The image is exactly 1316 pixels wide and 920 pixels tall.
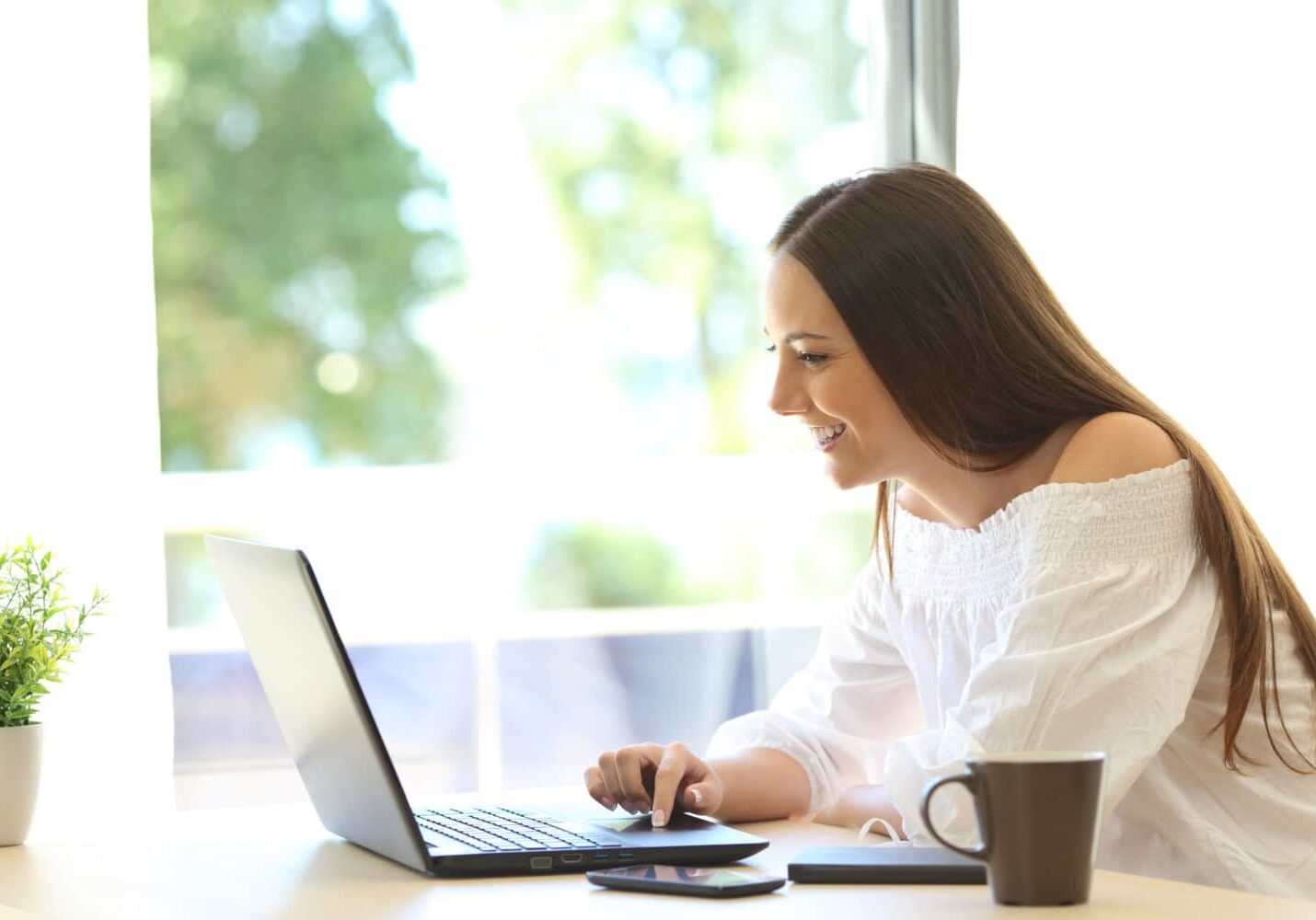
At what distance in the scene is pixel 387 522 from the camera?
2771mm

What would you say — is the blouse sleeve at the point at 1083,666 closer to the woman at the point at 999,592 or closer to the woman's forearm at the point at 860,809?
the woman at the point at 999,592

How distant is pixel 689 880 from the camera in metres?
0.99

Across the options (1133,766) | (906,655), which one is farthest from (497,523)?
(1133,766)

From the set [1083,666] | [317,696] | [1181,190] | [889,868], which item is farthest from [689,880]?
[1181,190]

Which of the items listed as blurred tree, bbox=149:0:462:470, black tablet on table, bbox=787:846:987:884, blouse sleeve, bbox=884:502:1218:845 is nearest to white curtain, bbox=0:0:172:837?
blouse sleeve, bbox=884:502:1218:845

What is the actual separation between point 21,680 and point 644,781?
0.58 m

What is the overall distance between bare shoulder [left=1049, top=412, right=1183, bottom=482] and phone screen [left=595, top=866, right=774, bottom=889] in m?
0.53

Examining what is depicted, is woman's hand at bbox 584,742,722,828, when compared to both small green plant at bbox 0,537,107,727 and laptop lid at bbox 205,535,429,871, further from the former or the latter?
small green plant at bbox 0,537,107,727

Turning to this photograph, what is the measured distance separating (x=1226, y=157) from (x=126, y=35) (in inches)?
65.3

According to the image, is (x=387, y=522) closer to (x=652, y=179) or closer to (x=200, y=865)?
(x=652, y=179)

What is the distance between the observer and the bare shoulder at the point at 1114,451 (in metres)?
1.38

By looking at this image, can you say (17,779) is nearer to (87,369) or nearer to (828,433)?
(828,433)

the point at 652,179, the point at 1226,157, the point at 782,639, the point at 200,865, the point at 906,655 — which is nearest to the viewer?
the point at 200,865

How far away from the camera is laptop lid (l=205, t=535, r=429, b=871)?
104 cm
